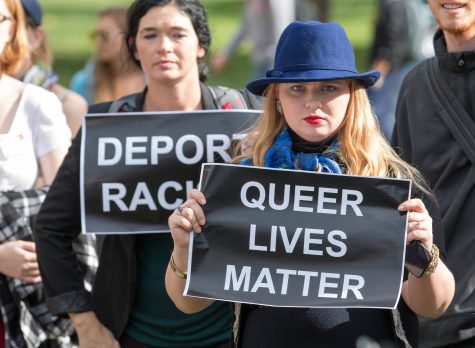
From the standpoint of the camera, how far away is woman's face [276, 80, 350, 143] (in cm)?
394

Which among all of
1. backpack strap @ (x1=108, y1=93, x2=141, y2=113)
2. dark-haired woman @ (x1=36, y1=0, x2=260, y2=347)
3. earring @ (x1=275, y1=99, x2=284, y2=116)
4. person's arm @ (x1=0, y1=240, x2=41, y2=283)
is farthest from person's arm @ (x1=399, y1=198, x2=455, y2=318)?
person's arm @ (x1=0, y1=240, x2=41, y2=283)

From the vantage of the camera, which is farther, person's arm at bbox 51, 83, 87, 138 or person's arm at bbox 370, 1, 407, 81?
person's arm at bbox 370, 1, 407, 81

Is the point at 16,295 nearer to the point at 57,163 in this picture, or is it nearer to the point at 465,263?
the point at 57,163

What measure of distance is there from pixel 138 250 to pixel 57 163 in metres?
0.68

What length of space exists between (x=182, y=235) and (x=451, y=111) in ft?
4.84

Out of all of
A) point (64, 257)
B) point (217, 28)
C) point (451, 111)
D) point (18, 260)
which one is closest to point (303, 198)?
point (451, 111)

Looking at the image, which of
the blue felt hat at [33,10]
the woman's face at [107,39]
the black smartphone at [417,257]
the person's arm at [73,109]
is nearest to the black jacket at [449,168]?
the black smartphone at [417,257]

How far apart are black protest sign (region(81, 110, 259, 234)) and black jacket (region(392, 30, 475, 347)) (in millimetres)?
683

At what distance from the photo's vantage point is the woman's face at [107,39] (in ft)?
29.1

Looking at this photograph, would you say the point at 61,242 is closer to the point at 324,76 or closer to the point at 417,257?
the point at 324,76

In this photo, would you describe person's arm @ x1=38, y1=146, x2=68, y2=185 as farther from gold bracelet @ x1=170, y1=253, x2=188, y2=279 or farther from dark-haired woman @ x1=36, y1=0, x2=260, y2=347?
gold bracelet @ x1=170, y1=253, x2=188, y2=279

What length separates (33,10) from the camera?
20.5ft

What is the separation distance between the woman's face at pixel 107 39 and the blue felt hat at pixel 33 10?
2.50 m

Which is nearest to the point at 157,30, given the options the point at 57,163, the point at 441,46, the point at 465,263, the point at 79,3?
the point at 57,163
